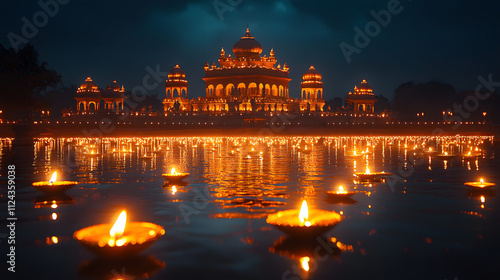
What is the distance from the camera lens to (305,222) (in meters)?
8.12

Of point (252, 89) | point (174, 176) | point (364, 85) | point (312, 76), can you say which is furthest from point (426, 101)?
point (174, 176)

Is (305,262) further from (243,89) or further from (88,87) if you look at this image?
(88,87)

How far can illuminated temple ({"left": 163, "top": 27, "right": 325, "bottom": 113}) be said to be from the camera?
252 feet

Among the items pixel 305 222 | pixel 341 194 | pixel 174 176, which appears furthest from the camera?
pixel 174 176

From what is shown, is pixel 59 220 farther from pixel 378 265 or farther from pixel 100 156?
pixel 100 156

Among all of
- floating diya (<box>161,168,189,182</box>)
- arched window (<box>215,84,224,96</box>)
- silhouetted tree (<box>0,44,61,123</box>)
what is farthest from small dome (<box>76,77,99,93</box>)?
floating diya (<box>161,168,189,182</box>)

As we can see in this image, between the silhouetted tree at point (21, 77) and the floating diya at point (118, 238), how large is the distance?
1016 inches

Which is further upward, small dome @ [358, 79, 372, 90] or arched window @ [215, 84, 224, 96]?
small dome @ [358, 79, 372, 90]

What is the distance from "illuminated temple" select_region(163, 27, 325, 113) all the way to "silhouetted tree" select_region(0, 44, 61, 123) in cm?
4194

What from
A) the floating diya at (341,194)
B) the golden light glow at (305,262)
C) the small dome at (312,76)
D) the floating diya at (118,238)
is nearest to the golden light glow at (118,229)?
the floating diya at (118,238)

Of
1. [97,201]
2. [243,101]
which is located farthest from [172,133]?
[97,201]

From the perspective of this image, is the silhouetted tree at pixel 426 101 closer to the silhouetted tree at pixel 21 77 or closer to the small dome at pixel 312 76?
the small dome at pixel 312 76

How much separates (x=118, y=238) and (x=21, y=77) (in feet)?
92.7

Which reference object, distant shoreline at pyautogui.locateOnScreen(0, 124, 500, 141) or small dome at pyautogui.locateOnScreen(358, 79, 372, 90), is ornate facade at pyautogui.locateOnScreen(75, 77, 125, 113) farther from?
small dome at pyautogui.locateOnScreen(358, 79, 372, 90)
